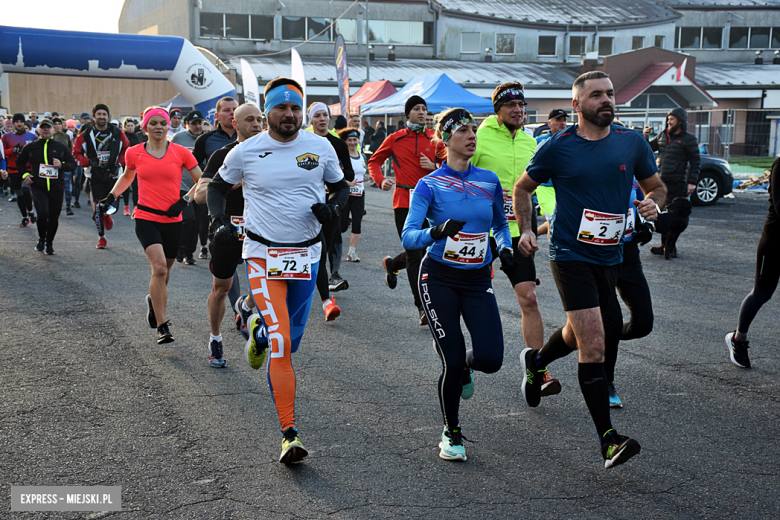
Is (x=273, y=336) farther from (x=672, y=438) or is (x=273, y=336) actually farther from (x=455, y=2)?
(x=455, y=2)

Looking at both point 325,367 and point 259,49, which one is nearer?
point 325,367

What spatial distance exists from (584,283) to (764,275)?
2.42m

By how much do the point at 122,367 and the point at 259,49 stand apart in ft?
149

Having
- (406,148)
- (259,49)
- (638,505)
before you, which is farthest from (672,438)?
(259,49)

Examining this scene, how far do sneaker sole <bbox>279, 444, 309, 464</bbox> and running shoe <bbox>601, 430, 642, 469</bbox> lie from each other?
1.52 m

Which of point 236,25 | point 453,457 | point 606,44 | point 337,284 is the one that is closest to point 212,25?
point 236,25

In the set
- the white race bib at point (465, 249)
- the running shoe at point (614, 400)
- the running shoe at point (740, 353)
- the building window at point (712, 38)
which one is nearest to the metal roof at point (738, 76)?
the building window at point (712, 38)

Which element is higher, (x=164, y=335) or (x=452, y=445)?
(x=452, y=445)

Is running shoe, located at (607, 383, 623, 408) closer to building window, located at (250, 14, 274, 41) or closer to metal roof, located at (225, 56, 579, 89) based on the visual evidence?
metal roof, located at (225, 56, 579, 89)

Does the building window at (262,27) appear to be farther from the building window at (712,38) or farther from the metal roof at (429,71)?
the building window at (712,38)

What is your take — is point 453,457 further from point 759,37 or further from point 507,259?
point 759,37

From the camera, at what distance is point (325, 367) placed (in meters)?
5.83

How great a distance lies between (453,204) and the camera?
14.1 ft

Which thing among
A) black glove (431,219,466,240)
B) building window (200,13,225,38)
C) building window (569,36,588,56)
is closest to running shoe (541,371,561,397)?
black glove (431,219,466,240)
